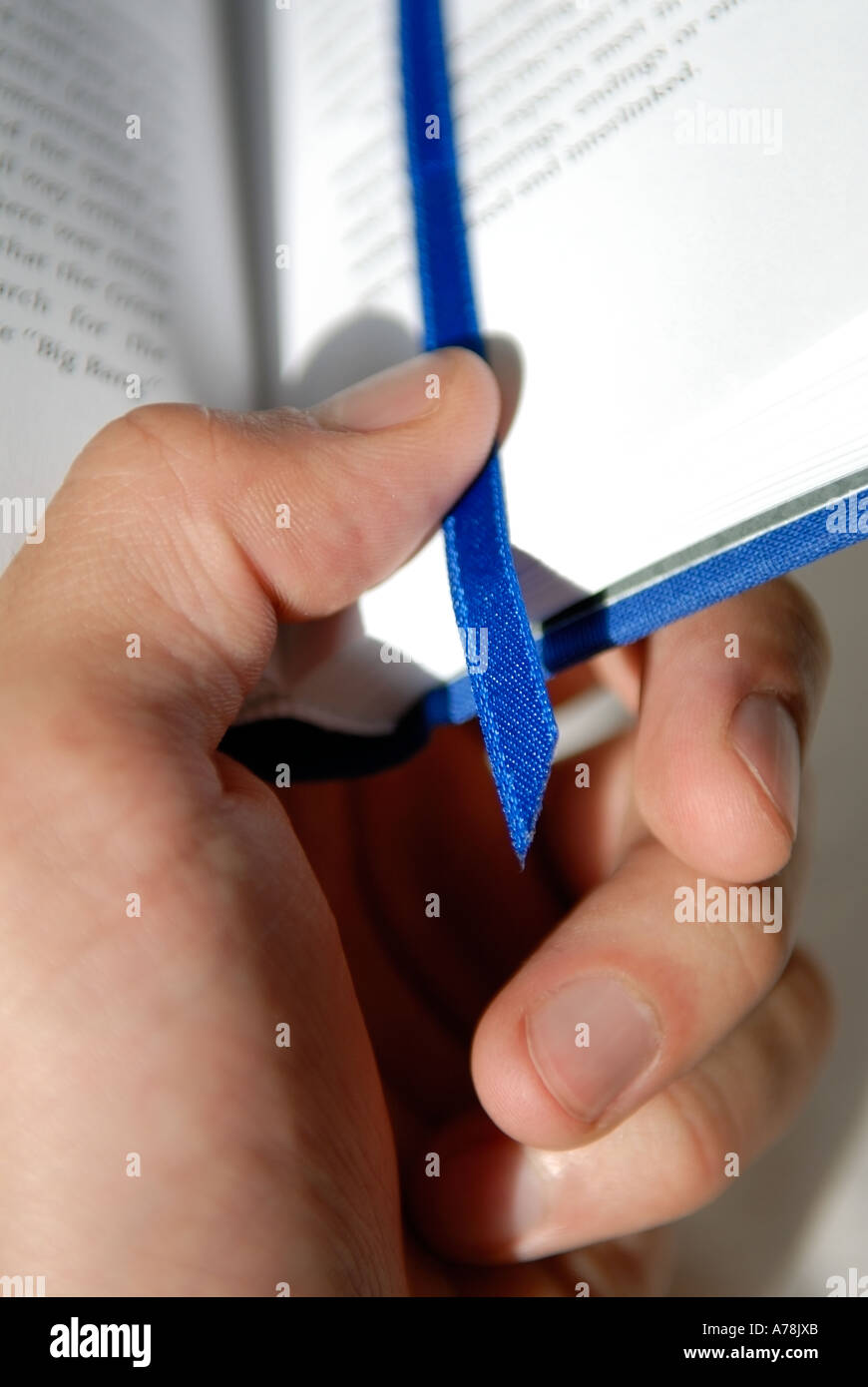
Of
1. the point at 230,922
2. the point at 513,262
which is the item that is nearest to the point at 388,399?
the point at 513,262

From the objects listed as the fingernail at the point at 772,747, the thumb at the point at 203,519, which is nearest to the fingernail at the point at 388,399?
the thumb at the point at 203,519

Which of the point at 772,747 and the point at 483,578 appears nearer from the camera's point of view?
the point at 483,578

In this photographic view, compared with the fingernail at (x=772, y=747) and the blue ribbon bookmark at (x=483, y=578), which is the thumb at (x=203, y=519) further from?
the fingernail at (x=772, y=747)

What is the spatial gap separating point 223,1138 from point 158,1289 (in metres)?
0.06

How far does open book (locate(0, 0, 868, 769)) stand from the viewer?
43 cm

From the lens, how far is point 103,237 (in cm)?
52

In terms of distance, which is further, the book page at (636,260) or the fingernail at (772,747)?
the fingernail at (772,747)

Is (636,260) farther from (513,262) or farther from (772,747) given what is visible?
(772,747)

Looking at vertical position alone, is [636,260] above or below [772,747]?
above

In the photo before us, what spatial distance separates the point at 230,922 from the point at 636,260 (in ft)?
1.10

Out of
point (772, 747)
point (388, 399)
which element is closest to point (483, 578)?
point (388, 399)

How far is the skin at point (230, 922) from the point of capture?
443 mm

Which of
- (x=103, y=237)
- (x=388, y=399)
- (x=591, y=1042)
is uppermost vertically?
(x=103, y=237)

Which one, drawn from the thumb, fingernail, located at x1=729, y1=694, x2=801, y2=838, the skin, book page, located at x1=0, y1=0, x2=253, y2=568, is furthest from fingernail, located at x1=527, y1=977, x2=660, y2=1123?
book page, located at x1=0, y1=0, x2=253, y2=568
